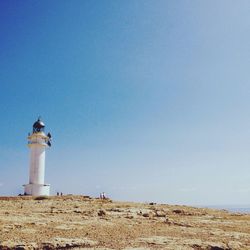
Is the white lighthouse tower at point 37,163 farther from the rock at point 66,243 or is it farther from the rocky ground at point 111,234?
the rock at point 66,243

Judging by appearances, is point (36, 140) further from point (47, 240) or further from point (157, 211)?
point (47, 240)

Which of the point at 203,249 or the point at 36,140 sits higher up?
the point at 36,140

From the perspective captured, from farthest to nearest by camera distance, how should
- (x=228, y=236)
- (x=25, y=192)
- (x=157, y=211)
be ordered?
(x=25, y=192)
(x=157, y=211)
(x=228, y=236)

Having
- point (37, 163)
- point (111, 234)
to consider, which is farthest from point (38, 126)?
point (111, 234)

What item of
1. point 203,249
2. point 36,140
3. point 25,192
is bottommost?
point 203,249

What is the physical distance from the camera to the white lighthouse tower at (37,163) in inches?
1464

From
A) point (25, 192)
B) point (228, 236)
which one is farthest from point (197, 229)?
point (25, 192)

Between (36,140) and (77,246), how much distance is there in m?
29.9

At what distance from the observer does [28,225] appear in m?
13.7

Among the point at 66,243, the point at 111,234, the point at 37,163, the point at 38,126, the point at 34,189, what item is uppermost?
the point at 38,126

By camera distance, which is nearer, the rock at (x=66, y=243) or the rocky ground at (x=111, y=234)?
the rock at (x=66, y=243)

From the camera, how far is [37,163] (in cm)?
3816

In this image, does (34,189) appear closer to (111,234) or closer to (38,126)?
(38,126)

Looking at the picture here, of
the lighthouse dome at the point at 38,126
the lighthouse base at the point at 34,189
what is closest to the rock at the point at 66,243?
the lighthouse base at the point at 34,189
